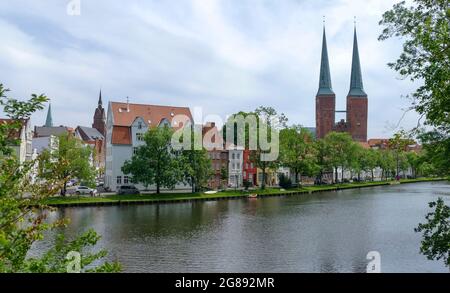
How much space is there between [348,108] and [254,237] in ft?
475

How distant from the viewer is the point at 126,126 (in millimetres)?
68125

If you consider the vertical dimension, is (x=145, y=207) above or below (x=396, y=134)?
below

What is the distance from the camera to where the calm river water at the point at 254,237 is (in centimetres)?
2109

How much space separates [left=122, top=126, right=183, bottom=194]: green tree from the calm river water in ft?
28.1

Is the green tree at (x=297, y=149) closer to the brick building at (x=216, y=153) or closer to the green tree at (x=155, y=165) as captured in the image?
the brick building at (x=216, y=153)

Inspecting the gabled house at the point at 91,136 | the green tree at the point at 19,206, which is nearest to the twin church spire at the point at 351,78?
the gabled house at the point at 91,136

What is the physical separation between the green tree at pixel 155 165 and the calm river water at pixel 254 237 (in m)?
8.56

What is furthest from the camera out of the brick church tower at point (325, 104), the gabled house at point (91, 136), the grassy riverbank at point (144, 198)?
the brick church tower at point (325, 104)

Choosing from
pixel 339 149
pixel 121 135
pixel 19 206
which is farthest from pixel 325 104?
pixel 19 206

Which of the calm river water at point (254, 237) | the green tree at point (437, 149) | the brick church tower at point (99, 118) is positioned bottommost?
the calm river water at point (254, 237)
